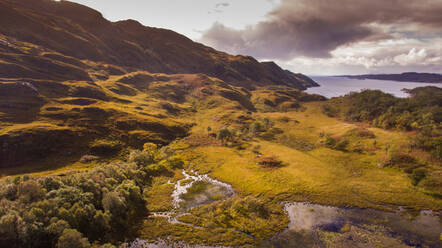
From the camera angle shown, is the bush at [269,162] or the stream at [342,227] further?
the bush at [269,162]

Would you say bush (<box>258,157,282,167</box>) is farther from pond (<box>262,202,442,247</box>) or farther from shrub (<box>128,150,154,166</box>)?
shrub (<box>128,150,154,166</box>)

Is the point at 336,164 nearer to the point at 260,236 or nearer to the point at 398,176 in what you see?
the point at 398,176

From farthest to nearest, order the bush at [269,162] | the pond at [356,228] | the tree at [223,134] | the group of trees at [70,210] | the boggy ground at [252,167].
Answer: the tree at [223,134], the bush at [269,162], the boggy ground at [252,167], the pond at [356,228], the group of trees at [70,210]

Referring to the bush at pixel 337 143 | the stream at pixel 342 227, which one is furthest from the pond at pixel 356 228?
the bush at pixel 337 143

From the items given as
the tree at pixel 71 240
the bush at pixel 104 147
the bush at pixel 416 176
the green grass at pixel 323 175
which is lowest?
the green grass at pixel 323 175

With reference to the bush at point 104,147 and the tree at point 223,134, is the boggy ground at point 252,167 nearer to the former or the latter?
the bush at point 104,147

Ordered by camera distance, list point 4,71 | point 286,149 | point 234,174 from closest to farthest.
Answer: point 234,174, point 286,149, point 4,71

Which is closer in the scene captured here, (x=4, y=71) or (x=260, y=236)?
(x=260, y=236)

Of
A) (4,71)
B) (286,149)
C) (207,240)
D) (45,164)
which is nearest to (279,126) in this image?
(286,149)


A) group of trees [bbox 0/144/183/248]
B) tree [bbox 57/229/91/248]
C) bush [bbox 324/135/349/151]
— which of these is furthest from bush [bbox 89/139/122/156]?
bush [bbox 324/135/349/151]
